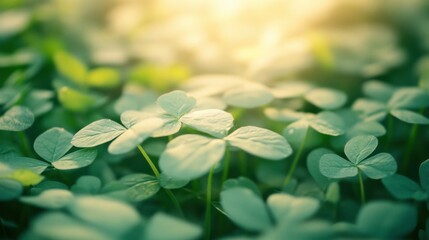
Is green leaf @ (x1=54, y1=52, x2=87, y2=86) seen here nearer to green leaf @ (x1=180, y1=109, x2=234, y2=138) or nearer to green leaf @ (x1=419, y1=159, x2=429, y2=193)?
green leaf @ (x1=180, y1=109, x2=234, y2=138)

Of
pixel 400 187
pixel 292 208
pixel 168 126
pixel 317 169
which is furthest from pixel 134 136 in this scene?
pixel 400 187

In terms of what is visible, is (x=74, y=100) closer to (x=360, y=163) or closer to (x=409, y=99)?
(x=360, y=163)

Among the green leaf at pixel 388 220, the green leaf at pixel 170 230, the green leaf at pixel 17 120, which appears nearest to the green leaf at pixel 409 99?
the green leaf at pixel 388 220

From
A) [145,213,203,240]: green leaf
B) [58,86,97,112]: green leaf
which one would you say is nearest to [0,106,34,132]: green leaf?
[58,86,97,112]: green leaf

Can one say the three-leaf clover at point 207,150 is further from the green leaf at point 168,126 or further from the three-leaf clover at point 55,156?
the three-leaf clover at point 55,156

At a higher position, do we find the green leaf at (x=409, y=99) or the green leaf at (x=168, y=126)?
the green leaf at (x=168, y=126)

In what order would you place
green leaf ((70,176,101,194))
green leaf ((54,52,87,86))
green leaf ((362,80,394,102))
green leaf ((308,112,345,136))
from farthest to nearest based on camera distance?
green leaf ((54,52,87,86))
green leaf ((362,80,394,102))
green leaf ((308,112,345,136))
green leaf ((70,176,101,194))
